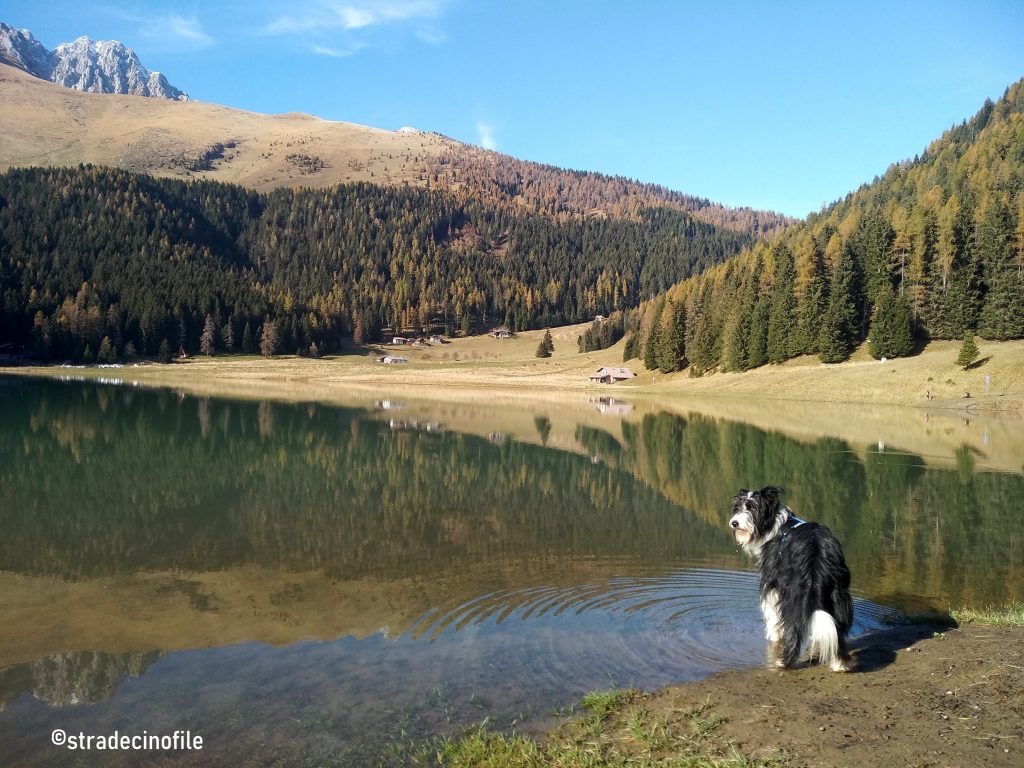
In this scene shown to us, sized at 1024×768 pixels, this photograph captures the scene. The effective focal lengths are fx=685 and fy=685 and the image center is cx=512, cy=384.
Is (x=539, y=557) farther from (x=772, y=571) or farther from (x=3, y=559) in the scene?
(x=3, y=559)

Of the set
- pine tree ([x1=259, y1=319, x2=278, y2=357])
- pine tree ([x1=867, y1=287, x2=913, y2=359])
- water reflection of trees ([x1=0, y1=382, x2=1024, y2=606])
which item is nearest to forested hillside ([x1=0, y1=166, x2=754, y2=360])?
pine tree ([x1=259, y1=319, x2=278, y2=357])

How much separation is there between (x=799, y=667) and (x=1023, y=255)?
77204 mm

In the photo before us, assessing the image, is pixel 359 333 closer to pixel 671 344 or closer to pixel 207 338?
pixel 207 338

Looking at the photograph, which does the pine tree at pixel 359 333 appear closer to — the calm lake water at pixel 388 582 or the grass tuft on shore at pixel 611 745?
the calm lake water at pixel 388 582

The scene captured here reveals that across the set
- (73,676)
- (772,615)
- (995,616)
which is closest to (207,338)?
(73,676)

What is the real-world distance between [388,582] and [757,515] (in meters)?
6.31

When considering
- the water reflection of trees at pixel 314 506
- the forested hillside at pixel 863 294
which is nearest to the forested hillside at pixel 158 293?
the forested hillside at pixel 863 294

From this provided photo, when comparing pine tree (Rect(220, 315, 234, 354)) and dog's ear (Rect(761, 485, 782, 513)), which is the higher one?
pine tree (Rect(220, 315, 234, 354))

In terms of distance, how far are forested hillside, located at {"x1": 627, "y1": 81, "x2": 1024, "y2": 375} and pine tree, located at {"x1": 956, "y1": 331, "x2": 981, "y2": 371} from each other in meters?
9.18

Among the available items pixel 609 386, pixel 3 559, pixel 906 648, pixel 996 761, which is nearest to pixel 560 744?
pixel 996 761

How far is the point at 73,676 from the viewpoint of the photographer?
795 cm

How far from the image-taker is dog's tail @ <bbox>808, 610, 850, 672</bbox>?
7348mm

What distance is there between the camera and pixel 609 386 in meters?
90.9

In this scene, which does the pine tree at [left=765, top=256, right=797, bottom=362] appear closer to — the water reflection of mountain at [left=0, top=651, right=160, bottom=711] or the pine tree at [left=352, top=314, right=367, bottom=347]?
the water reflection of mountain at [left=0, top=651, right=160, bottom=711]
